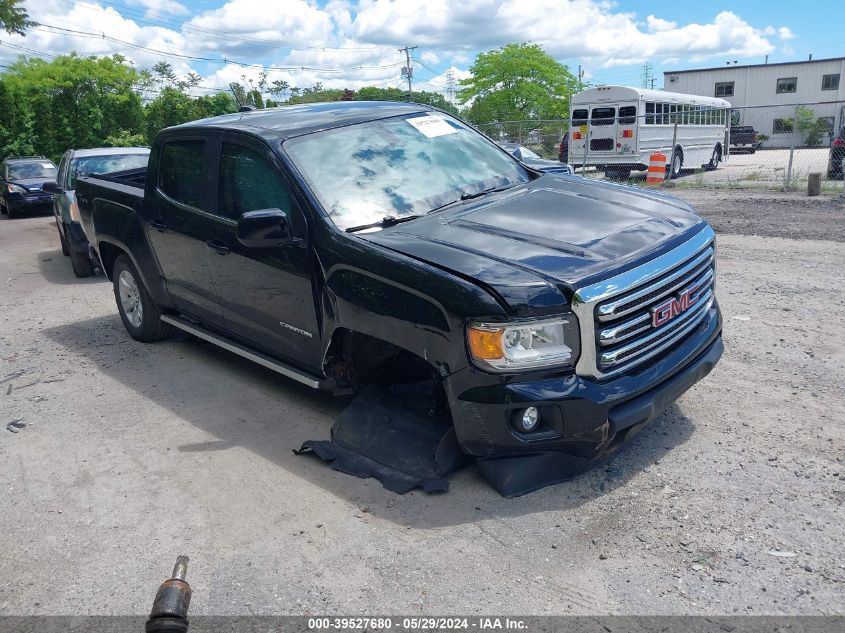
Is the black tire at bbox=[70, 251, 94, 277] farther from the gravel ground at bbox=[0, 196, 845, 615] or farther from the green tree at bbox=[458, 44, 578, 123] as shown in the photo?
the green tree at bbox=[458, 44, 578, 123]

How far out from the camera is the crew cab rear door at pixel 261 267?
443 centimetres

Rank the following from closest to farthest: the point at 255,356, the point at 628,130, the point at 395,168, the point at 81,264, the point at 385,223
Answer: the point at 385,223, the point at 395,168, the point at 255,356, the point at 81,264, the point at 628,130

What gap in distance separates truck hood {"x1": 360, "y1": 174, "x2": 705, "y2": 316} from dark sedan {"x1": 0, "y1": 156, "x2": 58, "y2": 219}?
18075 millimetres

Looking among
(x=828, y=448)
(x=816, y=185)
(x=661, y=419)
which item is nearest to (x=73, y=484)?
(x=661, y=419)

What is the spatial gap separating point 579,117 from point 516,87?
157 ft

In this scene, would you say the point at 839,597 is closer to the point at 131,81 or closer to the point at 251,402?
the point at 251,402

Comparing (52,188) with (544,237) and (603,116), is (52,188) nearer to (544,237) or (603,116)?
(544,237)

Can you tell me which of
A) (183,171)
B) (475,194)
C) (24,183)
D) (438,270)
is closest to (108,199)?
(183,171)

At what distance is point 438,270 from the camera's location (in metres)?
3.58

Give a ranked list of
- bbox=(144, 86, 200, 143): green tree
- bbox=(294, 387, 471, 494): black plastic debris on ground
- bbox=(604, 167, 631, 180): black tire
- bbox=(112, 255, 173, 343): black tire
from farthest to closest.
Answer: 1. bbox=(144, 86, 200, 143): green tree
2. bbox=(604, 167, 631, 180): black tire
3. bbox=(112, 255, 173, 343): black tire
4. bbox=(294, 387, 471, 494): black plastic debris on ground

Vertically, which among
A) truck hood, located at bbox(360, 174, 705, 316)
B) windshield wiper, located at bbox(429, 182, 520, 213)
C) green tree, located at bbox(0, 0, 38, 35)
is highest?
Answer: green tree, located at bbox(0, 0, 38, 35)

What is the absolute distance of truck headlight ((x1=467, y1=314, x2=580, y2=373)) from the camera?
11.2ft

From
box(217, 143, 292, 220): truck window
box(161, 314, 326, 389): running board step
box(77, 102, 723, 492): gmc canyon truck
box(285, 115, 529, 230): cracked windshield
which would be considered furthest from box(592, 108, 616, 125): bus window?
box(217, 143, 292, 220): truck window

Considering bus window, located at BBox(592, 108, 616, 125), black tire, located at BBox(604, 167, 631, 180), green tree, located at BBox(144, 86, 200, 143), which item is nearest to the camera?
bus window, located at BBox(592, 108, 616, 125)
